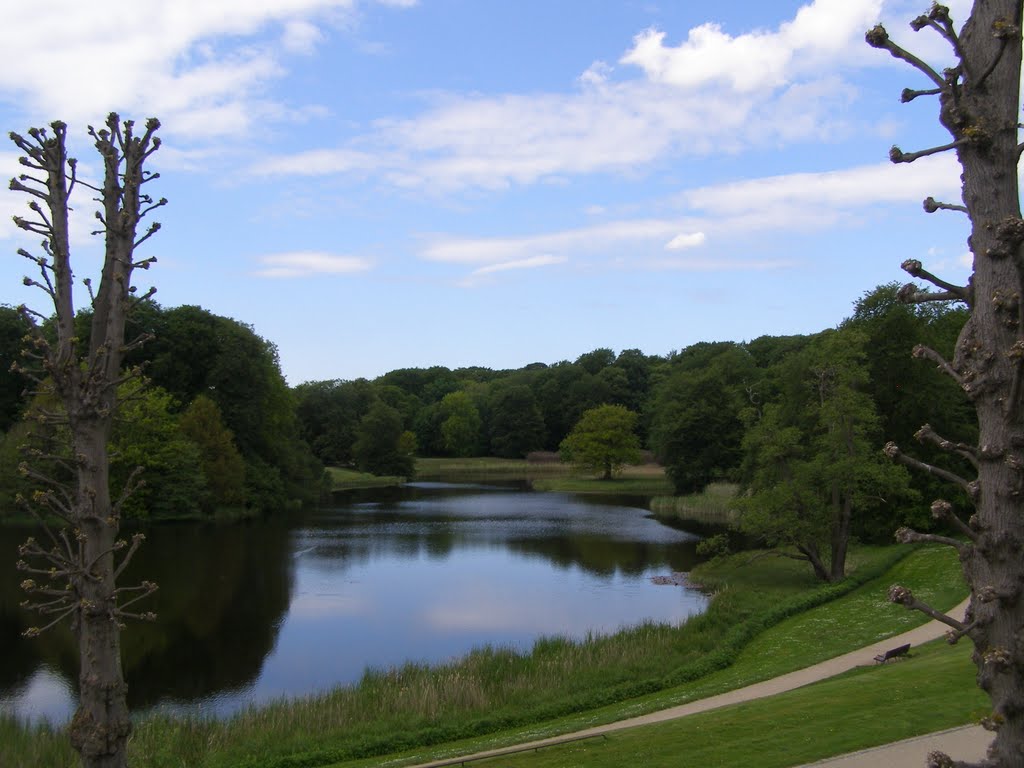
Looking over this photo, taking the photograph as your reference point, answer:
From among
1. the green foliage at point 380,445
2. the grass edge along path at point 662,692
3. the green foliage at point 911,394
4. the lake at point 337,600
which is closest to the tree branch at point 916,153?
the grass edge along path at point 662,692

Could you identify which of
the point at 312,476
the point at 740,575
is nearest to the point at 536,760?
the point at 740,575

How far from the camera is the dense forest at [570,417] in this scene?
2603 cm

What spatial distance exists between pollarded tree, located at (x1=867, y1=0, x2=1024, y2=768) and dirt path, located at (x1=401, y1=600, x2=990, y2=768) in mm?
5656

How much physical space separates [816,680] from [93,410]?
12.2m

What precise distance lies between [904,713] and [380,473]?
74294mm

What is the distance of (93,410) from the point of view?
Answer: 5871mm

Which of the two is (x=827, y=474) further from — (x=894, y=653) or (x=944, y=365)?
(x=944, y=365)

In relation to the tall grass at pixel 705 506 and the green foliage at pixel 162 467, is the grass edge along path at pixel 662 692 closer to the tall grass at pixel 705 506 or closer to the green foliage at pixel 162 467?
the tall grass at pixel 705 506

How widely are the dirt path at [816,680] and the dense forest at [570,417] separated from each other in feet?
13.6

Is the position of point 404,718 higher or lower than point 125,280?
lower

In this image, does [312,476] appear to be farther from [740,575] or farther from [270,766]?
[270,766]

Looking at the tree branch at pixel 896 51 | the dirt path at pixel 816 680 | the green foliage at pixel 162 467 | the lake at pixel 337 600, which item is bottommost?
the lake at pixel 337 600

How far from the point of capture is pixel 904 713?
33.2 feet

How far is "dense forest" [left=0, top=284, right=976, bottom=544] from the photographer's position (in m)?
26.0
